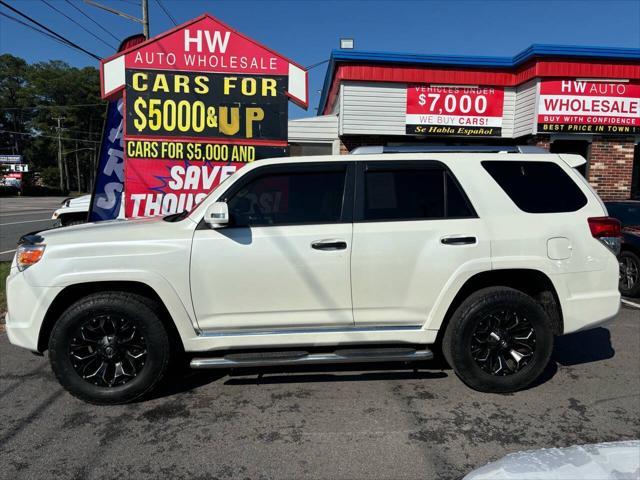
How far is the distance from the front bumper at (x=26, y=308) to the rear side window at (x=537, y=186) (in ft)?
11.7

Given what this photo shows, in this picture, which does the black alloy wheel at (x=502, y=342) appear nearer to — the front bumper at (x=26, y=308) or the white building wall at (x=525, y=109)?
the front bumper at (x=26, y=308)

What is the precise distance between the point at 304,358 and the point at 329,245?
0.87m

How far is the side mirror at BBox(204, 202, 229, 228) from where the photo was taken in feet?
11.1

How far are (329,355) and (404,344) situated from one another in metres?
0.65

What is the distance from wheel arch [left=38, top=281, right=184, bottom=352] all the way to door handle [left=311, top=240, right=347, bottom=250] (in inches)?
48.7

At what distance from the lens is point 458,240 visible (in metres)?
3.64

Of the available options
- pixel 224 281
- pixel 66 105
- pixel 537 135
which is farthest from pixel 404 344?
pixel 66 105

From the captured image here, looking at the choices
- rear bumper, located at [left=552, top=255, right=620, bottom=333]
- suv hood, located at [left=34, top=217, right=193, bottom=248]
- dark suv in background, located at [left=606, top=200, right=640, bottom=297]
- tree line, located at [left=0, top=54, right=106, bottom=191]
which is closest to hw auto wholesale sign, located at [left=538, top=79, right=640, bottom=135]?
dark suv in background, located at [left=606, top=200, right=640, bottom=297]

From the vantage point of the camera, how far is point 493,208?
376 cm

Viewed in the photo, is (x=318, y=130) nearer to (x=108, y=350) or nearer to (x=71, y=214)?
(x=71, y=214)

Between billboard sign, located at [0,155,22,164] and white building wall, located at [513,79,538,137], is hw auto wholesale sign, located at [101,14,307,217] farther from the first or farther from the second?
billboard sign, located at [0,155,22,164]

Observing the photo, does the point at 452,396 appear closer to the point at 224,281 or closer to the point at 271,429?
the point at 271,429

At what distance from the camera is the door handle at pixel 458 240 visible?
3.63m

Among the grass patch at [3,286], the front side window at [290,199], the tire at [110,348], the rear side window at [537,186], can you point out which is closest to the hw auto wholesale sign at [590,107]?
the rear side window at [537,186]
